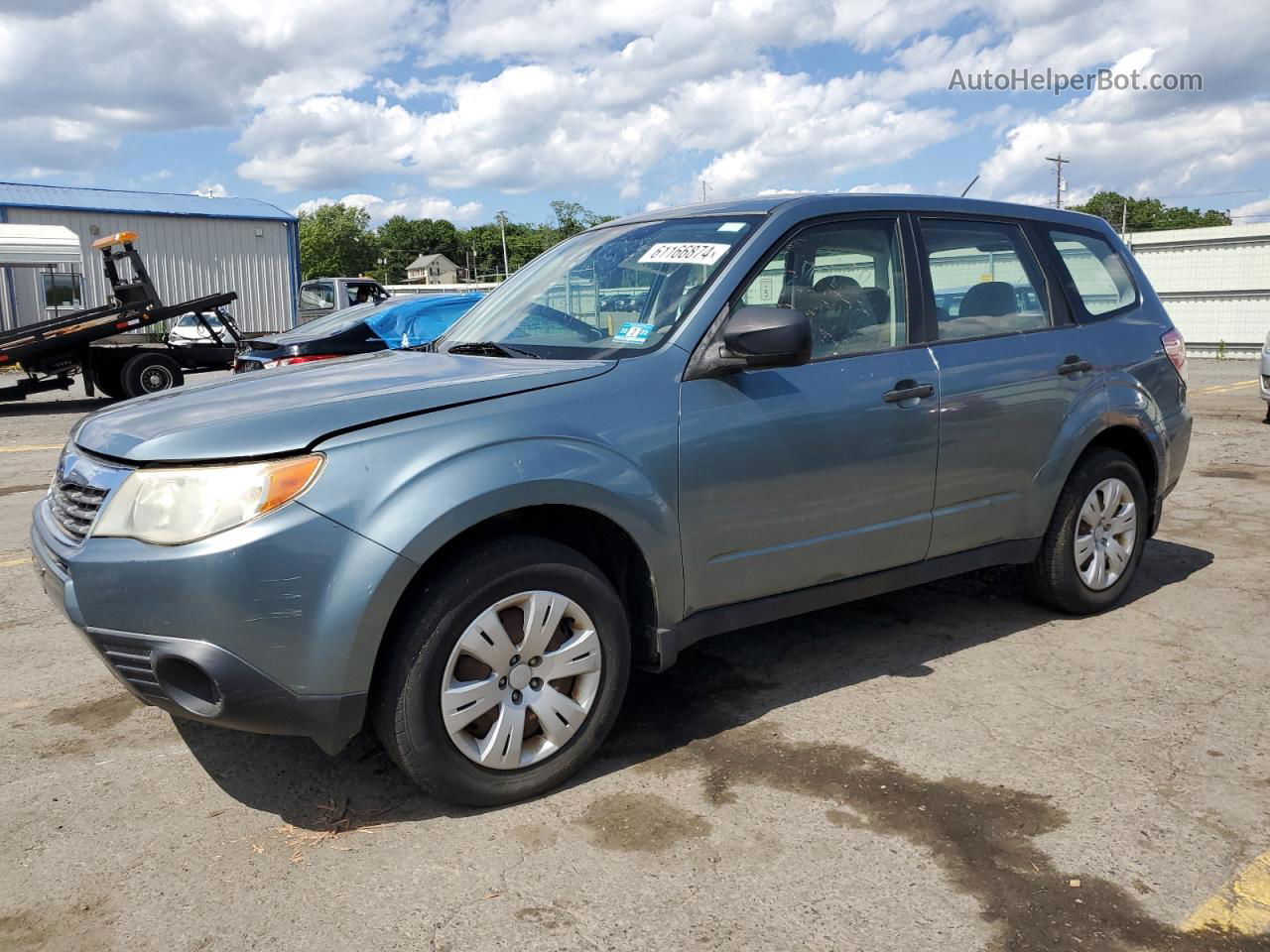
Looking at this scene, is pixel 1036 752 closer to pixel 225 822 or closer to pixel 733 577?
pixel 733 577

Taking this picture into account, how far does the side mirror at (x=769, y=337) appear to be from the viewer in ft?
10.9

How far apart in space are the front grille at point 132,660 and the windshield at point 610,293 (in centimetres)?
158

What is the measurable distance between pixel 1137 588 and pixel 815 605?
239cm

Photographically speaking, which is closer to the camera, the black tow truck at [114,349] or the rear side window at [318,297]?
the black tow truck at [114,349]

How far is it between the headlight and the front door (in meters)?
1.21

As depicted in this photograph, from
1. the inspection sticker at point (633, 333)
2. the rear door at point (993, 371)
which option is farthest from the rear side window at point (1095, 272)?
the inspection sticker at point (633, 333)

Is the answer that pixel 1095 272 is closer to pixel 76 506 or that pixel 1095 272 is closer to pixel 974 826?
pixel 974 826

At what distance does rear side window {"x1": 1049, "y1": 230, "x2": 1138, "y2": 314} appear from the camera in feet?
15.7

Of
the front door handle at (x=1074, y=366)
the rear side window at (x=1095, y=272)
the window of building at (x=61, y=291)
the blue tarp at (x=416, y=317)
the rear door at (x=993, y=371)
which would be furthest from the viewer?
the window of building at (x=61, y=291)

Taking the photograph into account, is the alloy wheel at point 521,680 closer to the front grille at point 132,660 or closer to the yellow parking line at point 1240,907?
the front grille at point 132,660

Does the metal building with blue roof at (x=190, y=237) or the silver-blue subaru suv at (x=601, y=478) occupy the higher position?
the metal building with blue roof at (x=190, y=237)

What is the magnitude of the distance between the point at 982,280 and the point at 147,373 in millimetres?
14498

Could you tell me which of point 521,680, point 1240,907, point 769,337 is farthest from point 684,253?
point 1240,907

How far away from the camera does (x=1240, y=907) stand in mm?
2574
